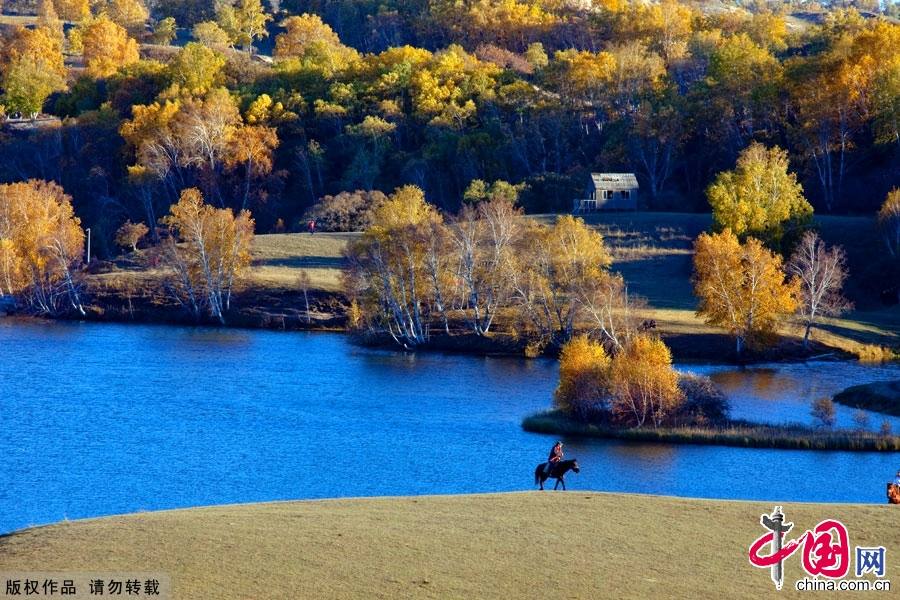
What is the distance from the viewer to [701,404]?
54.7 m

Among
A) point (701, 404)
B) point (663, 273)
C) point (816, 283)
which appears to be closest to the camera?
point (701, 404)

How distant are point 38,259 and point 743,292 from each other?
48.5 meters

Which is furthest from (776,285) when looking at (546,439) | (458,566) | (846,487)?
(458,566)

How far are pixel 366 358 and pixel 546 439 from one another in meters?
24.7

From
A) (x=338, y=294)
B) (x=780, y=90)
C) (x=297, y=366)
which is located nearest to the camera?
(x=297, y=366)

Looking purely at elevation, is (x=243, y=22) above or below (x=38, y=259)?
above

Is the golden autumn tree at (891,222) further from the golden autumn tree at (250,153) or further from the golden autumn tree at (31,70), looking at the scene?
the golden autumn tree at (31,70)

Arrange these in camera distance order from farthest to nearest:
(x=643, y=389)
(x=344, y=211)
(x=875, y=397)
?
(x=344, y=211) < (x=875, y=397) < (x=643, y=389)

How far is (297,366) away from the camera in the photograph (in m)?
71.2

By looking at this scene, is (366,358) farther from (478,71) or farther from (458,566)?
(478,71)

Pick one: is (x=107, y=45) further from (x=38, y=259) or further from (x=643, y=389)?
(x=643, y=389)

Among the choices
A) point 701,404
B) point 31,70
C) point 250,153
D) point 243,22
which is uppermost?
point 243,22

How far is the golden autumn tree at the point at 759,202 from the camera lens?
8931 centimetres

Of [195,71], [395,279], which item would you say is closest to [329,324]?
[395,279]
